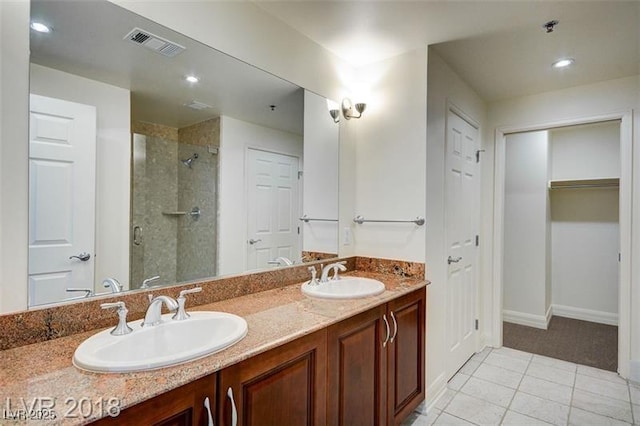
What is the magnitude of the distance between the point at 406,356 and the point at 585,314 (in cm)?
325

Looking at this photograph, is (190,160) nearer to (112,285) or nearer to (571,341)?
(112,285)

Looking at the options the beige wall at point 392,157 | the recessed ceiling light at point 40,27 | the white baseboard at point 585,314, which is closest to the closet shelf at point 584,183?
the white baseboard at point 585,314

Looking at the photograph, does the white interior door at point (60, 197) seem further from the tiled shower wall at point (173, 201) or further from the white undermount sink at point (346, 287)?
the white undermount sink at point (346, 287)

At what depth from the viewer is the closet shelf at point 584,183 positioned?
11.5 ft

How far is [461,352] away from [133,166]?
2.76 meters

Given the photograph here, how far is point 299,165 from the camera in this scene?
2.11 metres

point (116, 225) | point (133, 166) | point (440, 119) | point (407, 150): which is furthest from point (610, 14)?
point (116, 225)

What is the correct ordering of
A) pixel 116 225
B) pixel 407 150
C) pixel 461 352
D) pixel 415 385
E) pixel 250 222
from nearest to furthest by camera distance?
pixel 116 225, pixel 250 222, pixel 415 385, pixel 407 150, pixel 461 352

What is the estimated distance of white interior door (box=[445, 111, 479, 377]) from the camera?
249 centimetres

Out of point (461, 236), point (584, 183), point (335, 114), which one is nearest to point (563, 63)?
point (461, 236)

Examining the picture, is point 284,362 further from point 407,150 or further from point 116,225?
point 407,150

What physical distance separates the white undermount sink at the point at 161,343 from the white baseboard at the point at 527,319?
12.3 ft

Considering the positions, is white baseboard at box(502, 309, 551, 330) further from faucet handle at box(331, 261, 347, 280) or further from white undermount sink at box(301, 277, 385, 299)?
faucet handle at box(331, 261, 347, 280)

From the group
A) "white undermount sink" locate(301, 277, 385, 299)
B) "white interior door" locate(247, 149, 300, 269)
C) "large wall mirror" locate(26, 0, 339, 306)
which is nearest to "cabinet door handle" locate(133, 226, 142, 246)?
"large wall mirror" locate(26, 0, 339, 306)
